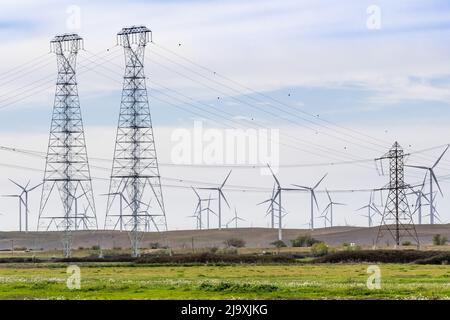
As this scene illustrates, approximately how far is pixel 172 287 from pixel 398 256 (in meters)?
65.4

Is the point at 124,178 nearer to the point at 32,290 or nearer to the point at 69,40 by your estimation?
the point at 69,40

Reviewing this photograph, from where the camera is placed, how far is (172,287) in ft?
234

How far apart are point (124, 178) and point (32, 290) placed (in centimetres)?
7004

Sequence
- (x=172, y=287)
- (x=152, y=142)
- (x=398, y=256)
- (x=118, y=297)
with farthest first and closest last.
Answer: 1. (x=152, y=142)
2. (x=398, y=256)
3. (x=172, y=287)
4. (x=118, y=297)

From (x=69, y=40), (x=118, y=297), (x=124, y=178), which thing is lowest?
(x=118, y=297)

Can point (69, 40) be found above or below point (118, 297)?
above

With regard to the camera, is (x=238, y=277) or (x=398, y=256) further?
(x=398, y=256)

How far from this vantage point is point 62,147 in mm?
146750

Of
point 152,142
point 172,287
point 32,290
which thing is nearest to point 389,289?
point 172,287
